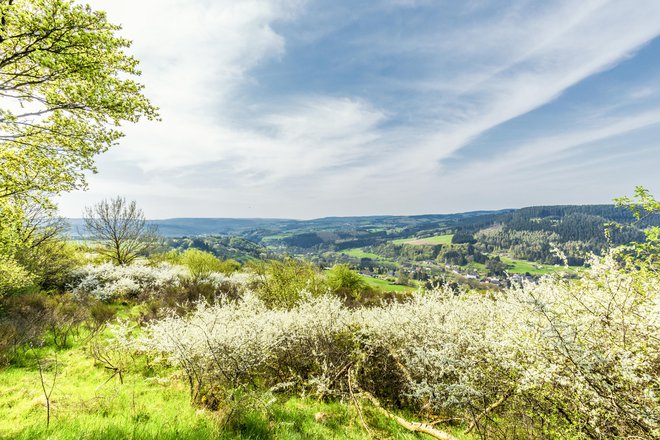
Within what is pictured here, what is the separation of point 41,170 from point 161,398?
306 inches

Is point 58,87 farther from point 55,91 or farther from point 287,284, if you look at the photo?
point 287,284

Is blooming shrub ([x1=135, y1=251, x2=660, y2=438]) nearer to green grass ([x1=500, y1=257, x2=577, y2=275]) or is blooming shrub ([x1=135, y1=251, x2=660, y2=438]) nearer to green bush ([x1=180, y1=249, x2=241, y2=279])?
green grass ([x1=500, y1=257, x2=577, y2=275])

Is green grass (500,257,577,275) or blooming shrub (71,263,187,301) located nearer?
green grass (500,257,577,275)

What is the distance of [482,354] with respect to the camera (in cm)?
564

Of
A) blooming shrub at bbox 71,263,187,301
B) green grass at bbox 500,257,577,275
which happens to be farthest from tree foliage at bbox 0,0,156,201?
blooming shrub at bbox 71,263,187,301

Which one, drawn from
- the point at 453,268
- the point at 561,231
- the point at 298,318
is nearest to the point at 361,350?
the point at 298,318

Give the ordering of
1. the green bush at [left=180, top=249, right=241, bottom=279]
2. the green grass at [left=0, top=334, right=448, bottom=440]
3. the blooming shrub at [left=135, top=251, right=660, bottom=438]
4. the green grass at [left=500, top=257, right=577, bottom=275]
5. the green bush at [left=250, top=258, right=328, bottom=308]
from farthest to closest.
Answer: the green bush at [left=180, top=249, right=241, bottom=279], the green bush at [left=250, top=258, right=328, bottom=308], the green grass at [left=500, top=257, right=577, bottom=275], the green grass at [left=0, top=334, right=448, bottom=440], the blooming shrub at [left=135, top=251, right=660, bottom=438]

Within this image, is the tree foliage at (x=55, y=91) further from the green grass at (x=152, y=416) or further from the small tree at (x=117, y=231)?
the small tree at (x=117, y=231)

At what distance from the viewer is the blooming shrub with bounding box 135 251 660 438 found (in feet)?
12.2

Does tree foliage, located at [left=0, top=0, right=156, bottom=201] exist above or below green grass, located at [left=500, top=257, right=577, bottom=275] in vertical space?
above

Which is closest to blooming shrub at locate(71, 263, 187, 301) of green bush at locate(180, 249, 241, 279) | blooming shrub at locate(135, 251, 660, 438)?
green bush at locate(180, 249, 241, 279)

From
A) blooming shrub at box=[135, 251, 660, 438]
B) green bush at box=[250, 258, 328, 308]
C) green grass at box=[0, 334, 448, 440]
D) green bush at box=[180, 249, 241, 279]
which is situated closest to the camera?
blooming shrub at box=[135, 251, 660, 438]

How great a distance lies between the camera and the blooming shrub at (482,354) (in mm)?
3717

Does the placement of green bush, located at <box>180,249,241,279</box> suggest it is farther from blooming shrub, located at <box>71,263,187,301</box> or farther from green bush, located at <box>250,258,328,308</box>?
green bush, located at <box>250,258,328,308</box>
